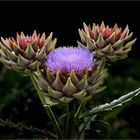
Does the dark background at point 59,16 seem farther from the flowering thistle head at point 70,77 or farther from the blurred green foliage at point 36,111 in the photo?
the flowering thistle head at point 70,77

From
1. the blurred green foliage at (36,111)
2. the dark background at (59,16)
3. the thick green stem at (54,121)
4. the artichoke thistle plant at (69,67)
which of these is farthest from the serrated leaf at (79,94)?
the dark background at (59,16)

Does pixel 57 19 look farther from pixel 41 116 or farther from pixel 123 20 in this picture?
pixel 41 116

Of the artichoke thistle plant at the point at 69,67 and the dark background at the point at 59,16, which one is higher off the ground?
the dark background at the point at 59,16

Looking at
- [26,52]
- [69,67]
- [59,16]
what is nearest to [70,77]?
[69,67]

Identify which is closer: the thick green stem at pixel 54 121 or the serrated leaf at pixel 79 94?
the serrated leaf at pixel 79 94

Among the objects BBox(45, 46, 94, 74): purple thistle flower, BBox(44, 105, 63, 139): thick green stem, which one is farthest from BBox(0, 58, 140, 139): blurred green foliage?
BBox(45, 46, 94, 74): purple thistle flower

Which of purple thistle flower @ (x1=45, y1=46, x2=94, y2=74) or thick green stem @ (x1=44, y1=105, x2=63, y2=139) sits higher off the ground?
purple thistle flower @ (x1=45, y1=46, x2=94, y2=74)

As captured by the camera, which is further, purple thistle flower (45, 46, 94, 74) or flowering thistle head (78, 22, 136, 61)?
flowering thistle head (78, 22, 136, 61)

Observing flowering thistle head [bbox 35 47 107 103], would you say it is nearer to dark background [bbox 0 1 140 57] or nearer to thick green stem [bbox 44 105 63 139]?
thick green stem [bbox 44 105 63 139]
